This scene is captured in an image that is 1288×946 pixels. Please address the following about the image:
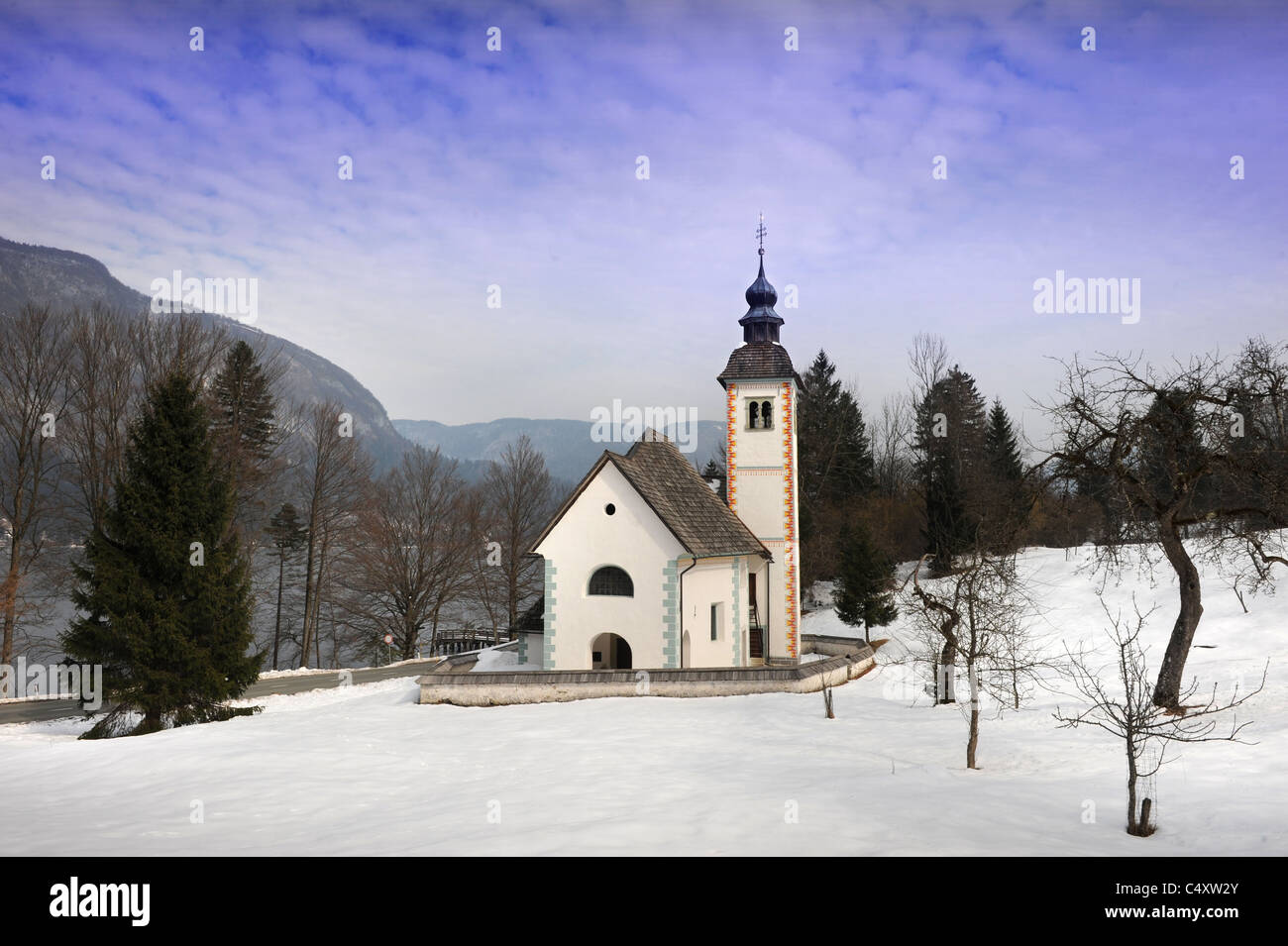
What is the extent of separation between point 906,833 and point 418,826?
556cm

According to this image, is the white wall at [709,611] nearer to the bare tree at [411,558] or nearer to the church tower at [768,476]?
the church tower at [768,476]

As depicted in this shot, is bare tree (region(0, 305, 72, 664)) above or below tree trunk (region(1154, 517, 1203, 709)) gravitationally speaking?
above

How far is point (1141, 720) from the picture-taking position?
8695mm

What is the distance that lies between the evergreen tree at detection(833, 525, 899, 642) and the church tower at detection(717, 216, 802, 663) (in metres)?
5.75

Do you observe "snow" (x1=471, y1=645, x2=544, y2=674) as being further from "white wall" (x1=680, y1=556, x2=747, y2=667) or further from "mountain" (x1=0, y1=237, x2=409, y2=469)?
"mountain" (x1=0, y1=237, x2=409, y2=469)

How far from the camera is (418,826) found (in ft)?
29.5

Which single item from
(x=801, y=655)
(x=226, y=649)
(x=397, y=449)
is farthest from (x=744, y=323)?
(x=397, y=449)

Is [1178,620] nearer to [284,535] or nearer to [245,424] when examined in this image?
[245,424]

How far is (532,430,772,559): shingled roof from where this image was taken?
74.4 ft

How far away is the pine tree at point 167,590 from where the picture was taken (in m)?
18.2

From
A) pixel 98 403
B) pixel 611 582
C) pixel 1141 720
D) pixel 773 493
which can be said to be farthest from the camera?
pixel 773 493

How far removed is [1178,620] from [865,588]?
1940 cm

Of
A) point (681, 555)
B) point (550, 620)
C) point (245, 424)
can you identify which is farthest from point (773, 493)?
point (245, 424)

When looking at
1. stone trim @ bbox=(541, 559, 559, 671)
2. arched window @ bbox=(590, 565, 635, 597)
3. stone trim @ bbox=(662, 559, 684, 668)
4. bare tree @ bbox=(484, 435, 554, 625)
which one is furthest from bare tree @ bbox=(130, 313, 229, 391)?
stone trim @ bbox=(662, 559, 684, 668)
